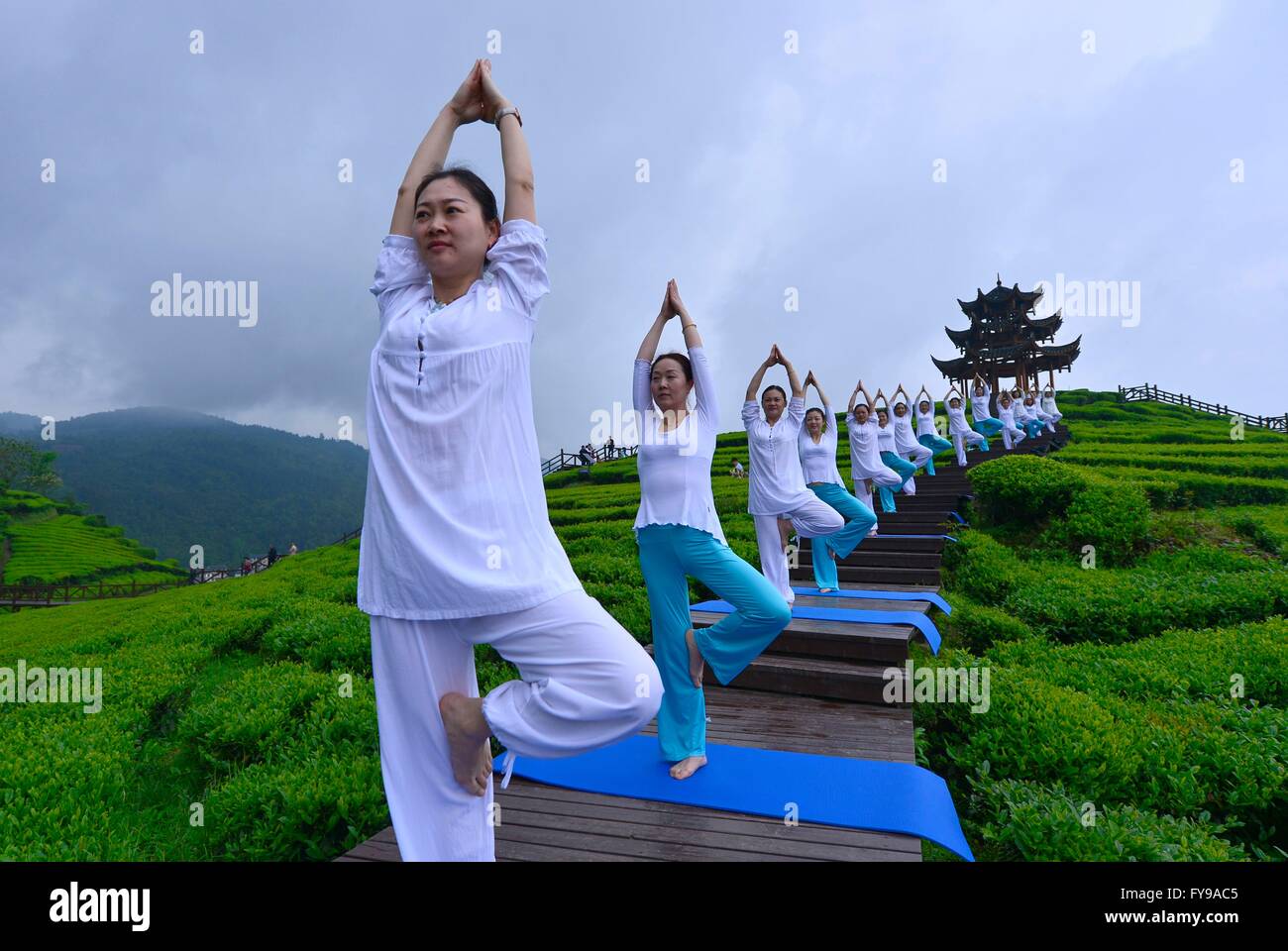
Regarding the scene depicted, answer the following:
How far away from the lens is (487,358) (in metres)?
1.92

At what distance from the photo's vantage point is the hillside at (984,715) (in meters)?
3.24

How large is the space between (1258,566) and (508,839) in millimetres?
9800

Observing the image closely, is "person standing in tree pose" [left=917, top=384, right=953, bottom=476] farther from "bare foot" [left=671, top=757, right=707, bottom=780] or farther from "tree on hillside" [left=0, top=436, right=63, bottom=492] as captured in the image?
→ "tree on hillside" [left=0, top=436, right=63, bottom=492]

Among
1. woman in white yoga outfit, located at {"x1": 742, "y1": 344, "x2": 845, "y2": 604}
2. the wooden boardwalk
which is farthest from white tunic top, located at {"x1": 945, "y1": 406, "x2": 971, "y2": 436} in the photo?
woman in white yoga outfit, located at {"x1": 742, "y1": 344, "x2": 845, "y2": 604}

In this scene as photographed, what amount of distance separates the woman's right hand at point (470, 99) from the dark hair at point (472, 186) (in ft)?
1.16

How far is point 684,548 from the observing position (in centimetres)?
375

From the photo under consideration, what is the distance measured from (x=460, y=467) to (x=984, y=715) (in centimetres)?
410

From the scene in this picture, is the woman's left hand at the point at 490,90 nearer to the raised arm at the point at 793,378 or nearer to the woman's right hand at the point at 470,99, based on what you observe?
the woman's right hand at the point at 470,99

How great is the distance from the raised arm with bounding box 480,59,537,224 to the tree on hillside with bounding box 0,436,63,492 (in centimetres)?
6376

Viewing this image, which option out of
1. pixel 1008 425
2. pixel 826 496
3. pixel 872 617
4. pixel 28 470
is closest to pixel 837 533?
pixel 826 496

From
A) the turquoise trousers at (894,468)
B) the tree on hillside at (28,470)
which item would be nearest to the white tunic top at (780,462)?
the turquoise trousers at (894,468)

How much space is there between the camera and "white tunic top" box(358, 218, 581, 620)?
1.83 metres
